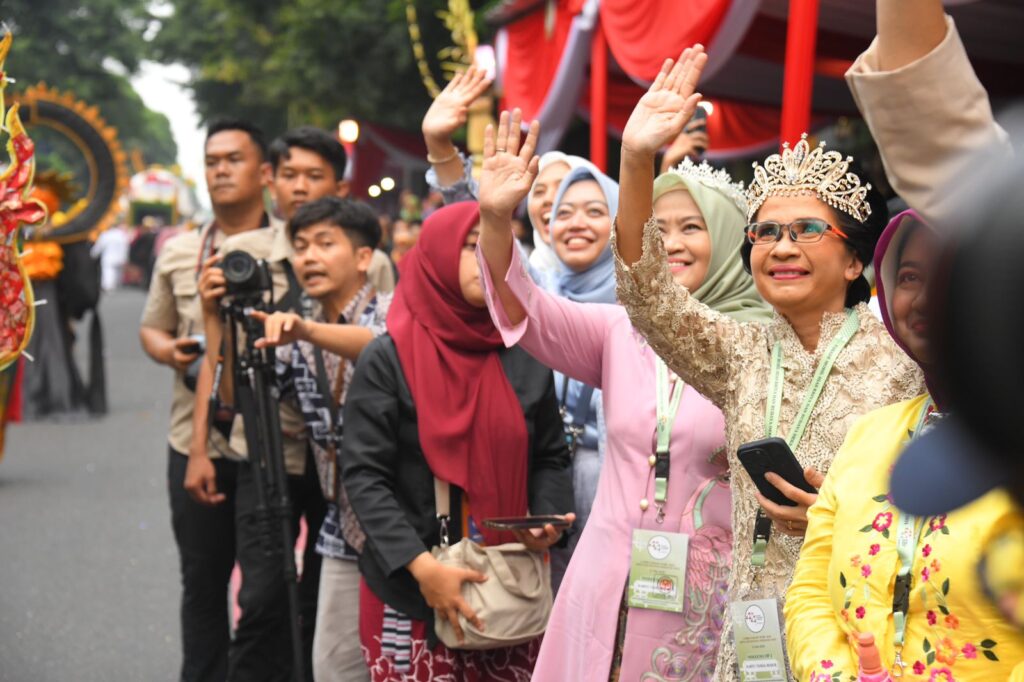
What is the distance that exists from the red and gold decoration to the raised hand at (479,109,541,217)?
184 centimetres

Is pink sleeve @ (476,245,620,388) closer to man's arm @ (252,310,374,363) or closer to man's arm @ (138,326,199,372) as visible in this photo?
man's arm @ (252,310,374,363)

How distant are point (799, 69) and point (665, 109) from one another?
7.64 feet

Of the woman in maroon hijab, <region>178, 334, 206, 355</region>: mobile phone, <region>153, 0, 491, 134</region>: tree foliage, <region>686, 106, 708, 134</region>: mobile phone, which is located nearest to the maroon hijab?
the woman in maroon hijab

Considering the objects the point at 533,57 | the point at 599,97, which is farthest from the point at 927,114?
the point at 533,57

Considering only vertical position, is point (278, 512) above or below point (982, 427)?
below

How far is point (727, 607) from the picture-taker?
2.42m

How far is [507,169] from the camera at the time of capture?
2.51 metres

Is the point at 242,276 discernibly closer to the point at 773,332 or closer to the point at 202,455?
the point at 202,455

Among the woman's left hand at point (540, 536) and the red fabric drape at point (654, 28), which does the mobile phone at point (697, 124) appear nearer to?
the red fabric drape at point (654, 28)

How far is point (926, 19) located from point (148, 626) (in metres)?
4.95

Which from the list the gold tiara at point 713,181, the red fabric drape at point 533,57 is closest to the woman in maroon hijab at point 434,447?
the gold tiara at point 713,181

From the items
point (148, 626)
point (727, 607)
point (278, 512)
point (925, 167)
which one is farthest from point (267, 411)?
point (925, 167)

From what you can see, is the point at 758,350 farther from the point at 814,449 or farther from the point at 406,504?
the point at 406,504

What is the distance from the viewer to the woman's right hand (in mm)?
3020
